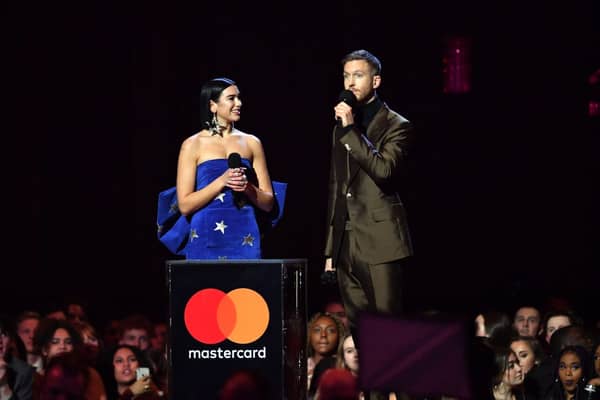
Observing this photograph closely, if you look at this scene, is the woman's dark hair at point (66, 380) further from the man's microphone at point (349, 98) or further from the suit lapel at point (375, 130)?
the man's microphone at point (349, 98)

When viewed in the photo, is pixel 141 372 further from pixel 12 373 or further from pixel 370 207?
pixel 370 207

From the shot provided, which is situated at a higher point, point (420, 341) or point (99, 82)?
point (99, 82)

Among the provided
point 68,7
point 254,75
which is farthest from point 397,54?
point 68,7

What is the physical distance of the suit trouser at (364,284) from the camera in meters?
4.38

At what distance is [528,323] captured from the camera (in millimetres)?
8250

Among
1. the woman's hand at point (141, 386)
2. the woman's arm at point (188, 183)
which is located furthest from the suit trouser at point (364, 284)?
the woman's hand at point (141, 386)

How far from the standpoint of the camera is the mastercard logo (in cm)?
449

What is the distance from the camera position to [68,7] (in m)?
9.87

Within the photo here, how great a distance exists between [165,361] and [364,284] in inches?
54.5

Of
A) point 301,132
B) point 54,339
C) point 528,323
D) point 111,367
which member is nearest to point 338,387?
point 111,367

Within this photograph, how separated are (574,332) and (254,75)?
444 cm

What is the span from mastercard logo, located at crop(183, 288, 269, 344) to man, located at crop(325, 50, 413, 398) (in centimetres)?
35

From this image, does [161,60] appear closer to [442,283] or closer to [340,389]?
[442,283]

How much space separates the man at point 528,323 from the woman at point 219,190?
3805 mm
